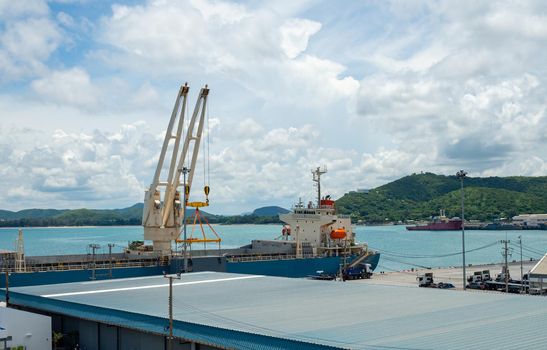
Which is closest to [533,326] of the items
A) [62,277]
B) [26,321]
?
[26,321]

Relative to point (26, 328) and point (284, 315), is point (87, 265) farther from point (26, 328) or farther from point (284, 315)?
point (284, 315)

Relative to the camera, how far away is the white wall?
26750mm

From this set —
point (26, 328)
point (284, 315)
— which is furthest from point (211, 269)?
point (284, 315)

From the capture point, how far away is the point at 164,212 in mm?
56469

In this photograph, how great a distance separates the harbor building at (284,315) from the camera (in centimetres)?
1886

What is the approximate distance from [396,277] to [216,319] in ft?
135

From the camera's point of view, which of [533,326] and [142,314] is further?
[142,314]

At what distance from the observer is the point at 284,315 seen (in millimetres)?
23656

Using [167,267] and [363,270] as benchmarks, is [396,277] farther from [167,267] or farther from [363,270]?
[167,267]

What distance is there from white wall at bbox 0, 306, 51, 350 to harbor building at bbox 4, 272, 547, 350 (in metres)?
1.32

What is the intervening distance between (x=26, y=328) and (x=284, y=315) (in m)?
12.1

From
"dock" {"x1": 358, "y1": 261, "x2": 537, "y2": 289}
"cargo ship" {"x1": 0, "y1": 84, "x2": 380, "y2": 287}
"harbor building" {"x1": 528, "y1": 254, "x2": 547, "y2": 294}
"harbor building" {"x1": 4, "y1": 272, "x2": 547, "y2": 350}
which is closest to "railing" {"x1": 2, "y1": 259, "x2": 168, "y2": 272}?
"cargo ship" {"x1": 0, "y1": 84, "x2": 380, "y2": 287}

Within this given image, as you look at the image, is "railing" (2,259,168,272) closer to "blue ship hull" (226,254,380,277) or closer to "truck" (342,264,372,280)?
"blue ship hull" (226,254,380,277)

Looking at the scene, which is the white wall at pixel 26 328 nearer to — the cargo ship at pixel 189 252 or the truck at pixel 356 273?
the cargo ship at pixel 189 252
